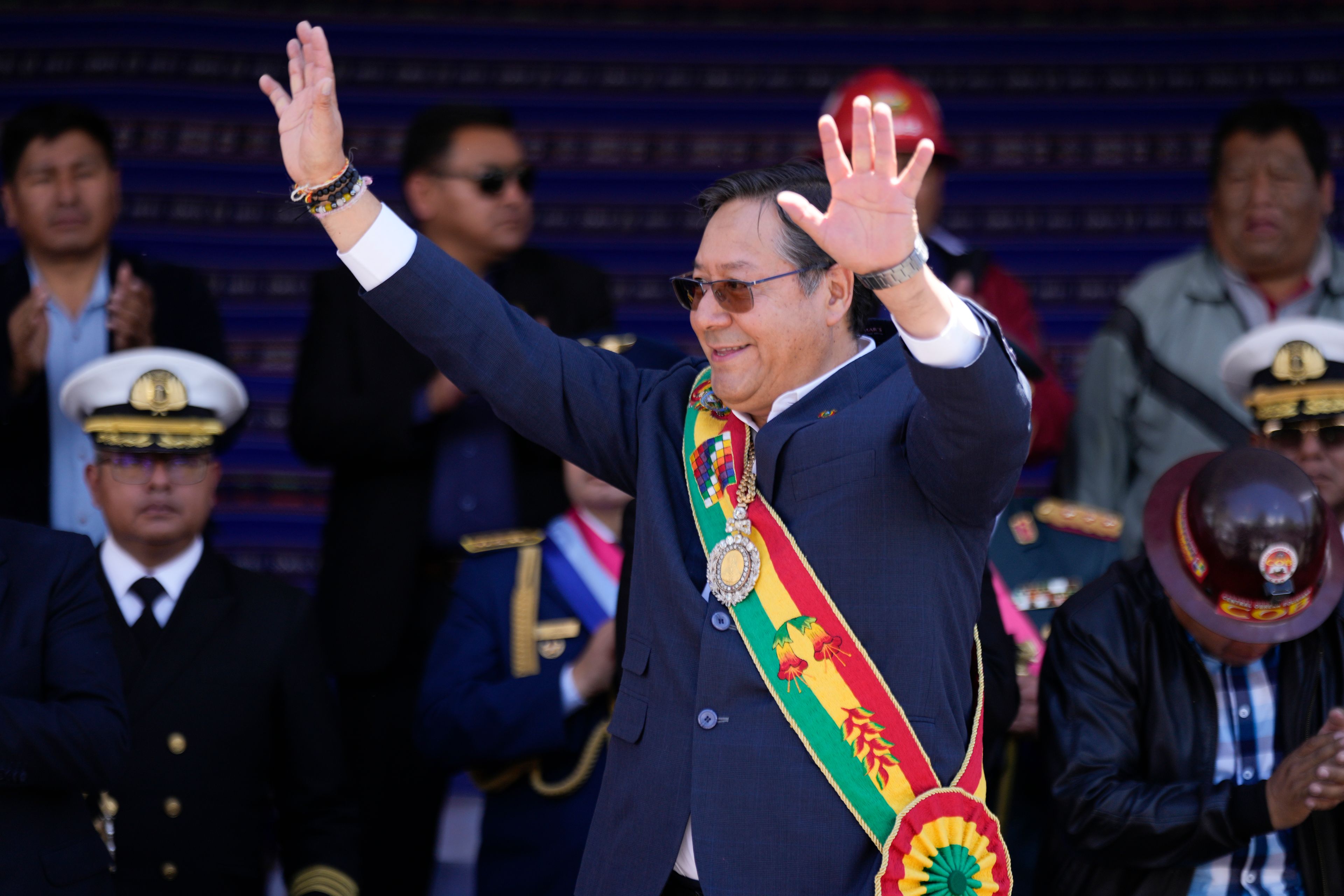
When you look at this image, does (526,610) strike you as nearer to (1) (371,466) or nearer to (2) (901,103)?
(1) (371,466)

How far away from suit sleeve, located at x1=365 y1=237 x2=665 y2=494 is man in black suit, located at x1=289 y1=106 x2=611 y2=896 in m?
1.69

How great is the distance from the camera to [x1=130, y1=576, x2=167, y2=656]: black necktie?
12.8 ft

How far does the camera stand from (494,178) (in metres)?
4.75

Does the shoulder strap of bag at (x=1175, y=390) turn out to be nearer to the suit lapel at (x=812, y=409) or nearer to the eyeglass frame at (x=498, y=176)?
the eyeglass frame at (x=498, y=176)

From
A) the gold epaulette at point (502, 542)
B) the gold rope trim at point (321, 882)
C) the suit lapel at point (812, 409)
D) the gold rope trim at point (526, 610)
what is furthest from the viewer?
the gold epaulette at point (502, 542)

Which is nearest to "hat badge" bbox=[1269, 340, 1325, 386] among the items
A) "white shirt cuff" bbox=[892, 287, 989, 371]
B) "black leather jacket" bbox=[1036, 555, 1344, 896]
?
"black leather jacket" bbox=[1036, 555, 1344, 896]

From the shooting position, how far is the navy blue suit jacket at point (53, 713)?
2.95 meters

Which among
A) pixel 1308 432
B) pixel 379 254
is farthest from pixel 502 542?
pixel 1308 432

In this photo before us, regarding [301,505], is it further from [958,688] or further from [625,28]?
[958,688]

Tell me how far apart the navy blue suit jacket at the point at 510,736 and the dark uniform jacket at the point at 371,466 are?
46cm

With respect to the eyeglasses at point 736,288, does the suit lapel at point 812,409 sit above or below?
below

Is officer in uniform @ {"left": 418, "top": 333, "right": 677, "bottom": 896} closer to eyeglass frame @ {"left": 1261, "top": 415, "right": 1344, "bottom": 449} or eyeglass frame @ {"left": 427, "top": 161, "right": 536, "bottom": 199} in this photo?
eyeglass frame @ {"left": 427, "top": 161, "right": 536, "bottom": 199}

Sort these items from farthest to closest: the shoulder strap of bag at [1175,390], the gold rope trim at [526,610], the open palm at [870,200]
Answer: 1. the shoulder strap of bag at [1175,390]
2. the gold rope trim at [526,610]
3. the open palm at [870,200]

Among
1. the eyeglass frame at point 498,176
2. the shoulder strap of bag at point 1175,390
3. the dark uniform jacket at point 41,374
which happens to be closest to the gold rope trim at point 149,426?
the dark uniform jacket at point 41,374
